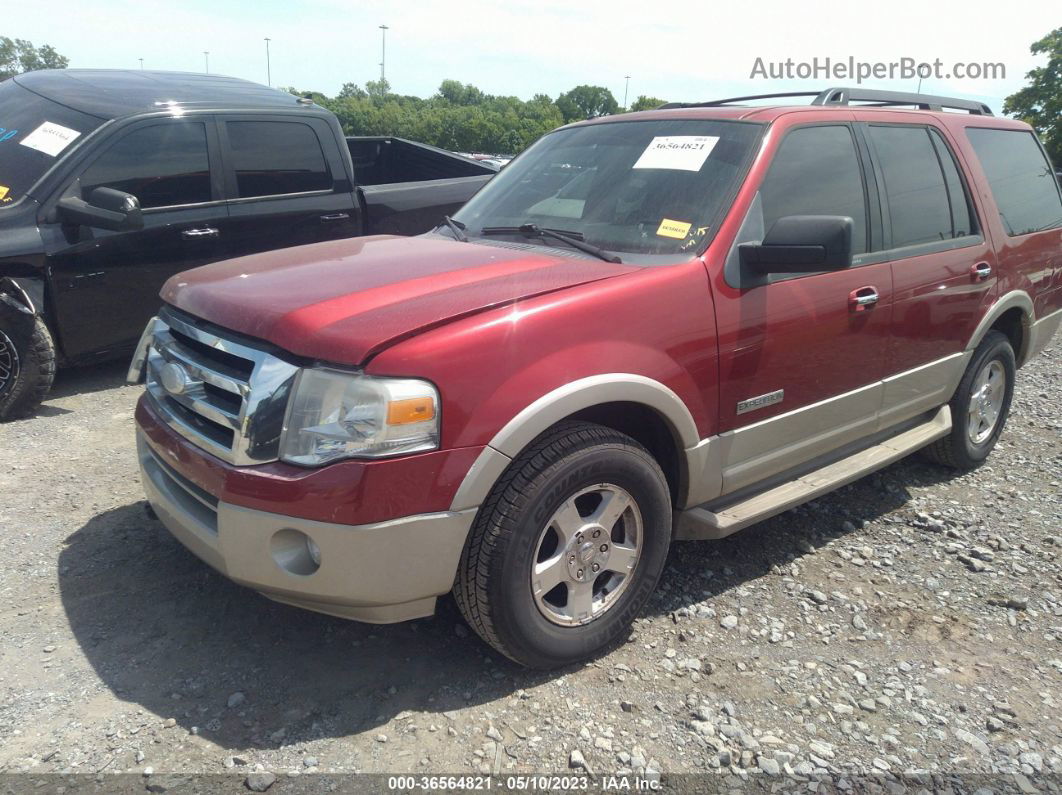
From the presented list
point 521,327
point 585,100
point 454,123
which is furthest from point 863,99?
point 585,100

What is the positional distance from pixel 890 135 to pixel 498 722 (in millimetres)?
3160

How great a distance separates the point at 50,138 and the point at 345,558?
4.32 metres

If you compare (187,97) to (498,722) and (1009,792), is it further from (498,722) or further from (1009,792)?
(1009,792)

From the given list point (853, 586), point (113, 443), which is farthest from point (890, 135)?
point (113, 443)

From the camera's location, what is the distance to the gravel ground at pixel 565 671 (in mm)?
2463

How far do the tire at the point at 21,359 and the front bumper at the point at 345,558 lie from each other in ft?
9.59

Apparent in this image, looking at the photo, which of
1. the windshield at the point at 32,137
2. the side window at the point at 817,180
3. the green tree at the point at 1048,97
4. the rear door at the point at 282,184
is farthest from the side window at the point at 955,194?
the green tree at the point at 1048,97

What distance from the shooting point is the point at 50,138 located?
519 cm

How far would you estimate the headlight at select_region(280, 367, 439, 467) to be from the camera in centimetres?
232

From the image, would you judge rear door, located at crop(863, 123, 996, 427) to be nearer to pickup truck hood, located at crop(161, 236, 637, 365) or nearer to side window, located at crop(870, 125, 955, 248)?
side window, located at crop(870, 125, 955, 248)

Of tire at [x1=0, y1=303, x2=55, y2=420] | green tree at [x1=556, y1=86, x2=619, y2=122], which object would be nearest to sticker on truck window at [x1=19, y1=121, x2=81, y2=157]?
tire at [x1=0, y1=303, x2=55, y2=420]

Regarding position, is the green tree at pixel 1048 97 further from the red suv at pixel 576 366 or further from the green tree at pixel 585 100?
the green tree at pixel 585 100

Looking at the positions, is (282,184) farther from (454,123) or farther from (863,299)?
(454,123)

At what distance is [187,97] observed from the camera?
5699mm
